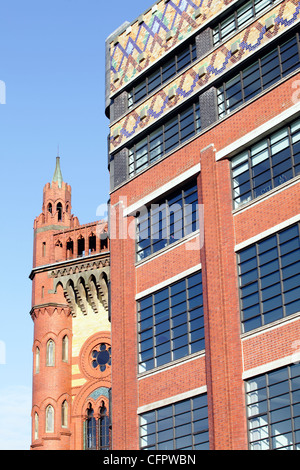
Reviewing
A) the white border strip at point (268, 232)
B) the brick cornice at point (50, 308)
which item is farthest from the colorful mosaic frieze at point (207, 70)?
the brick cornice at point (50, 308)

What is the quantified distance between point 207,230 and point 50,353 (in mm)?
22979

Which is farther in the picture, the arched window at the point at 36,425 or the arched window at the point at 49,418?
the arched window at the point at 36,425

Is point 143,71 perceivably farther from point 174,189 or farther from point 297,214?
point 297,214

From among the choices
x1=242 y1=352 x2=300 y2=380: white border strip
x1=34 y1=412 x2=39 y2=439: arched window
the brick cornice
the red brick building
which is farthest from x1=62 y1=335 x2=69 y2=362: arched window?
x1=242 y1=352 x2=300 y2=380: white border strip

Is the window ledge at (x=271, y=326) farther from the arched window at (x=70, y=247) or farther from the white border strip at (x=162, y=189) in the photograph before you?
the arched window at (x=70, y=247)

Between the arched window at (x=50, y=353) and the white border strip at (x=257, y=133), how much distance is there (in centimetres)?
2330

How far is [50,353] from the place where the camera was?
47.0 m

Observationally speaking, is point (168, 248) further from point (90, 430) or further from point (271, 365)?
point (90, 430)

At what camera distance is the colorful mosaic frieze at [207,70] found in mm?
26219

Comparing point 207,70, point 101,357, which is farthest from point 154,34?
point 101,357
